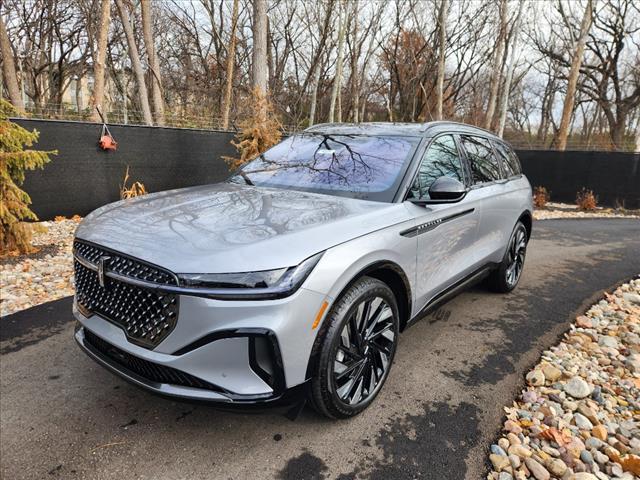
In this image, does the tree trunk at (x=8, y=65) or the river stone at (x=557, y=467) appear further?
the tree trunk at (x=8, y=65)

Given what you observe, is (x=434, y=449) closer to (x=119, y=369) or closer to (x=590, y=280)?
(x=119, y=369)

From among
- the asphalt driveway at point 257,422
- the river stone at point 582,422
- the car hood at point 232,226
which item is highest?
the car hood at point 232,226

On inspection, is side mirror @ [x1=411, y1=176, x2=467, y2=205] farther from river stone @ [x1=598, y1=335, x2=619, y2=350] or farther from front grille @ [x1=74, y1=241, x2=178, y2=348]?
river stone @ [x1=598, y1=335, x2=619, y2=350]

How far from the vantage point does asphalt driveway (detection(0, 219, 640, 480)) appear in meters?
2.09

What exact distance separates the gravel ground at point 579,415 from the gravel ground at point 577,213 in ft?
28.2

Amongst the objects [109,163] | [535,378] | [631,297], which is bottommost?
[535,378]

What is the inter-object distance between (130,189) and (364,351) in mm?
7406

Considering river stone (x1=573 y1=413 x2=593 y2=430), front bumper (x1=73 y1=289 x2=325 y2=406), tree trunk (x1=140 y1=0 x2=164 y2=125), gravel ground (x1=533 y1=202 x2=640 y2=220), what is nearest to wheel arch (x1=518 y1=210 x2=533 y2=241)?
river stone (x1=573 y1=413 x2=593 y2=430)

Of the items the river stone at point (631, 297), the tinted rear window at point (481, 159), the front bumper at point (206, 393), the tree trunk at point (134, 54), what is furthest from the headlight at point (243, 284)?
the tree trunk at point (134, 54)

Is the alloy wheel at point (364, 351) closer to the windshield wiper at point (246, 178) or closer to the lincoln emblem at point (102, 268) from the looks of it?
the lincoln emblem at point (102, 268)

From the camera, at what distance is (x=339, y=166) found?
307cm

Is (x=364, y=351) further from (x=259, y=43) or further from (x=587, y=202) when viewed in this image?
(x=587, y=202)

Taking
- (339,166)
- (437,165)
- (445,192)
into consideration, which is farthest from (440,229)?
(339,166)

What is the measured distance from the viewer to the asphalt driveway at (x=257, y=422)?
209 centimetres
